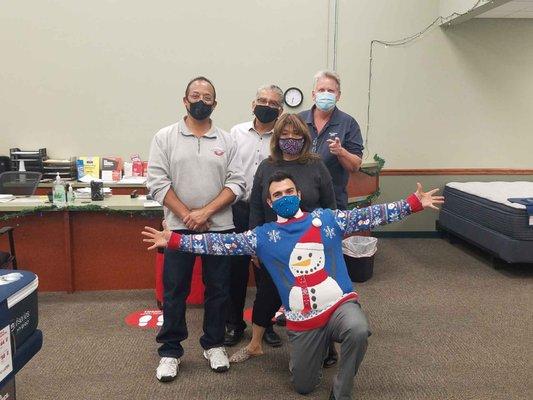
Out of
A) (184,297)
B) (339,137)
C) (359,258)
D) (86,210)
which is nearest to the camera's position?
(184,297)

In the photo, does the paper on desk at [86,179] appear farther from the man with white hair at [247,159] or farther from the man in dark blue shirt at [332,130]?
the man in dark blue shirt at [332,130]

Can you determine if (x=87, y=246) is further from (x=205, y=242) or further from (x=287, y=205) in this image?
(x=287, y=205)

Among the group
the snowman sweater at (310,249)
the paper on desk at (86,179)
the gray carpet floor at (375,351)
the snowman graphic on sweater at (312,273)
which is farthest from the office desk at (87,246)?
the snowman graphic on sweater at (312,273)

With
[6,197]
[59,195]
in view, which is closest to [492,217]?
[59,195]

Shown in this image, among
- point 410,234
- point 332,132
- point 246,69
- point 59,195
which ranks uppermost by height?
Answer: point 246,69

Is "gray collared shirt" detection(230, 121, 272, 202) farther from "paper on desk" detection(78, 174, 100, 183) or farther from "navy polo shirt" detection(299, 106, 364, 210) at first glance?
"paper on desk" detection(78, 174, 100, 183)

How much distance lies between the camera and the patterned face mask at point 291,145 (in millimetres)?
2131

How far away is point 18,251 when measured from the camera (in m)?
3.30

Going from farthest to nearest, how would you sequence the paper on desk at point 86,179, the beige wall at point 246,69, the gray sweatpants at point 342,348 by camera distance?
the beige wall at point 246,69 < the paper on desk at point 86,179 < the gray sweatpants at point 342,348

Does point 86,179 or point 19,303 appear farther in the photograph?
point 86,179

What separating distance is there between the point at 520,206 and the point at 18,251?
12.6 ft

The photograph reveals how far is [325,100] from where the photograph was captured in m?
2.49

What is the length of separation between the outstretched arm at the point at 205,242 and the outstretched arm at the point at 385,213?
0.42m

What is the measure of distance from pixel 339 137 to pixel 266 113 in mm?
416
